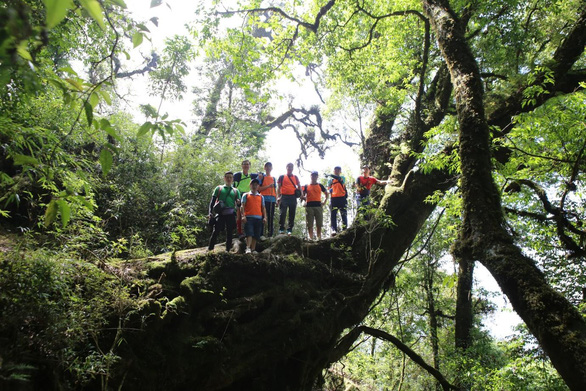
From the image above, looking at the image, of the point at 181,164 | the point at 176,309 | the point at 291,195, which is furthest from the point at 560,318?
the point at 181,164

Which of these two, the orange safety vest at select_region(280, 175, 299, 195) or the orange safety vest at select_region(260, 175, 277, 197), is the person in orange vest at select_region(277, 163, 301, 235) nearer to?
the orange safety vest at select_region(280, 175, 299, 195)

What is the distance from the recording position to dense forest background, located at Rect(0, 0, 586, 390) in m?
2.38

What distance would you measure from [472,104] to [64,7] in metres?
3.43

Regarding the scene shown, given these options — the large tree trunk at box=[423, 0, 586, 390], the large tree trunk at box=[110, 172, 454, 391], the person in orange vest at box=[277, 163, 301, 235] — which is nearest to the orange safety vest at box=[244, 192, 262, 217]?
the large tree trunk at box=[110, 172, 454, 391]

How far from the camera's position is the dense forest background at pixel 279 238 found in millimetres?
2377

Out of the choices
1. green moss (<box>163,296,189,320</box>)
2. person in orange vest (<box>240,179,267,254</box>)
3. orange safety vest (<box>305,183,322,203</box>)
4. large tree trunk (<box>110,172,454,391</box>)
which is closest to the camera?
large tree trunk (<box>110,172,454,391</box>)

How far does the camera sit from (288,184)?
900cm

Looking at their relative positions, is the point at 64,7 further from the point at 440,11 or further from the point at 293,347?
the point at 293,347

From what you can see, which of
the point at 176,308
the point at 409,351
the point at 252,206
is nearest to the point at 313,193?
the point at 252,206

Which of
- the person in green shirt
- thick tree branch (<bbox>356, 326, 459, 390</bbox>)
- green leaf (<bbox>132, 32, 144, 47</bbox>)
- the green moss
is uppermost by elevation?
the person in green shirt

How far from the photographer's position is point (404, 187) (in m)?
7.77

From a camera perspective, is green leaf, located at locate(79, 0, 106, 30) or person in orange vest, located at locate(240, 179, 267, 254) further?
person in orange vest, located at locate(240, 179, 267, 254)

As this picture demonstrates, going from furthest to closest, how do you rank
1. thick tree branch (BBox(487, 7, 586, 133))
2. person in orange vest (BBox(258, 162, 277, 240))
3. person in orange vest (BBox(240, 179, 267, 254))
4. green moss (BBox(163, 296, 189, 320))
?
1. person in orange vest (BBox(258, 162, 277, 240))
2. person in orange vest (BBox(240, 179, 267, 254))
3. thick tree branch (BBox(487, 7, 586, 133))
4. green moss (BBox(163, 296, 189, 320))

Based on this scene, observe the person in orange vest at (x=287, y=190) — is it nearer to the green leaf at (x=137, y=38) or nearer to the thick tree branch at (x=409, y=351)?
the thick tree branch at (x=409, y=351)
